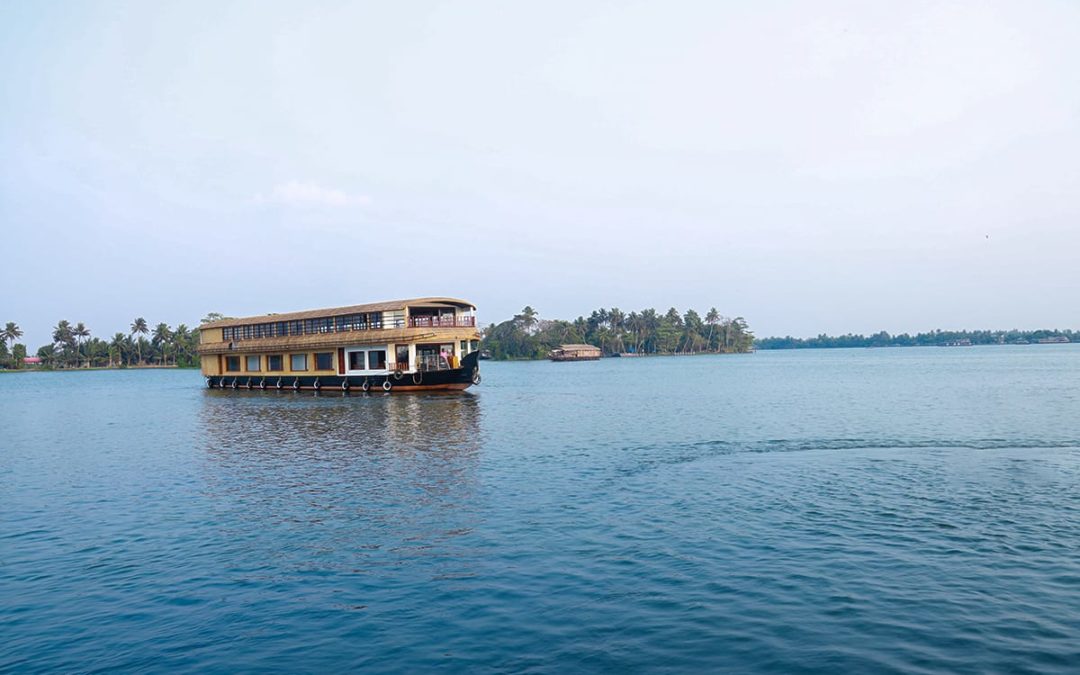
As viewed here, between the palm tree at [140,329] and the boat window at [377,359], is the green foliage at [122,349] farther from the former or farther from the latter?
the boat window at [377,359]

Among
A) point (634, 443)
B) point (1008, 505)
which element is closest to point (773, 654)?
point (1008, 505)

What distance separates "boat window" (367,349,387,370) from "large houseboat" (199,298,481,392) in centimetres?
8

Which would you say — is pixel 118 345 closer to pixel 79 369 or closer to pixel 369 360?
pixel 79 369

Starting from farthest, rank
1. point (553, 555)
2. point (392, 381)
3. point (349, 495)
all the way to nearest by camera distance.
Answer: point (392, 381)
point (349, 495)
point (553, 555)

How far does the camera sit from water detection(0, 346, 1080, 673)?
970cm

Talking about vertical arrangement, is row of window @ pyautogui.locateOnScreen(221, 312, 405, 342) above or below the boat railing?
above

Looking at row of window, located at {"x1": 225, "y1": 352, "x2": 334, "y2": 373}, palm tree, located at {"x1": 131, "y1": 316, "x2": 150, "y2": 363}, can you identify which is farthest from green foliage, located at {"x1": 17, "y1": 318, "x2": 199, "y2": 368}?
Answer: row of window, located at {"x1": 225, "y1": 352, "x2": 334, "y2": 373}

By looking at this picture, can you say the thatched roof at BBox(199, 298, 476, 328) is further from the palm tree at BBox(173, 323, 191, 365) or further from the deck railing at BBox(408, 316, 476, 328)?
the palm tree at BBox(173, 323, 191, 365)

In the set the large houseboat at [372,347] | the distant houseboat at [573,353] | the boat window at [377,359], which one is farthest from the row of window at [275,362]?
the distant houseboat at [573,353]

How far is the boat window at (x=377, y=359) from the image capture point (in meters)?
57.0

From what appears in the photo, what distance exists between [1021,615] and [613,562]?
6439mm

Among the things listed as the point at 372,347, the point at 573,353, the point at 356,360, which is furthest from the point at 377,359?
the point at 573,353

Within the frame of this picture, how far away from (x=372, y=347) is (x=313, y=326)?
8649 millimetres

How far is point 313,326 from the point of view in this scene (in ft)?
205
